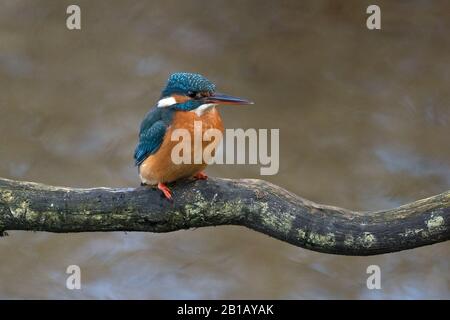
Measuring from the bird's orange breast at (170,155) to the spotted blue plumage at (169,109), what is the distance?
0.9 inches

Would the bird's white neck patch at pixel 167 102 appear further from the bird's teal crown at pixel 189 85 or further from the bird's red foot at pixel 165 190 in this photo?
the bird's red foot at pixel 165 190

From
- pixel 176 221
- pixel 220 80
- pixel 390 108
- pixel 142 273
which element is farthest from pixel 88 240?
pixel 176 221

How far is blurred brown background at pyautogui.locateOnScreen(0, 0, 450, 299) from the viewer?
17.4 ft

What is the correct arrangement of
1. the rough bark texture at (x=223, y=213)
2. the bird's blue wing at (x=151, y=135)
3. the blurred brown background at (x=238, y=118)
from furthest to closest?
1. the blurred brown background at (x=238, y=118)
2. the bird's blue wing at (x=151, y=135)
3. the rough bark texture at (x=223, y=213)

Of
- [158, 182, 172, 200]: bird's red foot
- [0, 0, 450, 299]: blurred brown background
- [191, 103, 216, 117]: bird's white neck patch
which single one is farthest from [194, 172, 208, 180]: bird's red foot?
[0, 0, 450, 299]: blurred brown background

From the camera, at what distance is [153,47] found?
6457 mm

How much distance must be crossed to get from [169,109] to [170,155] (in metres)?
0.20

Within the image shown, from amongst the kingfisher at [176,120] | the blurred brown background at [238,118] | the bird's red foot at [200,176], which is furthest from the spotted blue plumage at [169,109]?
the blurred brown background at [238,118]

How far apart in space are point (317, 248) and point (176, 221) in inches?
18.5

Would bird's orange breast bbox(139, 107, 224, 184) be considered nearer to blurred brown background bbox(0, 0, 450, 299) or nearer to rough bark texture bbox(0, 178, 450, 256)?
rough bark texture bbox(0, 178, 450, 256)

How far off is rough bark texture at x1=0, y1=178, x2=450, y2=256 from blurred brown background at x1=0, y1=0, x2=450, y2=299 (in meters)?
2.36

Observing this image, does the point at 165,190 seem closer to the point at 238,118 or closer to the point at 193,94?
the point at 193,94

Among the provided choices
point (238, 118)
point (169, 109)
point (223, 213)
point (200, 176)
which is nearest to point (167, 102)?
point (169, 109)

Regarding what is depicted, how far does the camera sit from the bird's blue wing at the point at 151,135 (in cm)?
310
